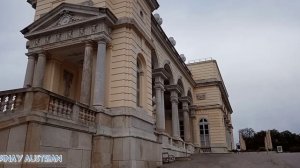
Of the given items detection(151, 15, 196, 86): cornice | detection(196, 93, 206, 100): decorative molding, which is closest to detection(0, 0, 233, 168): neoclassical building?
detection(151, 15, 196, 86): cornice

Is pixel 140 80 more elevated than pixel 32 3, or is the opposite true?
pixel 32 3

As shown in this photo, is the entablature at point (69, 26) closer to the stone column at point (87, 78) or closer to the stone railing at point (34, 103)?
the stone column at point (87, 78)

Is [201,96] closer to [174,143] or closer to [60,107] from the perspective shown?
[174,143]

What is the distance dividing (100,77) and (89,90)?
2.84 ft

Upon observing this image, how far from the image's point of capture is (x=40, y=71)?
14484 mm

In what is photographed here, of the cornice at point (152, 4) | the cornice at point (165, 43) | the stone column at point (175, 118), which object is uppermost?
the cornice at point (152, 4)

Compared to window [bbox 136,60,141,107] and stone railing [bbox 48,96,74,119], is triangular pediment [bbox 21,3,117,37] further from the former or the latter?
stone railing [bbox 48,96,74,119]

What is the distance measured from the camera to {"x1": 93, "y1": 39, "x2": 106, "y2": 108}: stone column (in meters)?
12.6

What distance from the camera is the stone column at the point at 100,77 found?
12.6 meters

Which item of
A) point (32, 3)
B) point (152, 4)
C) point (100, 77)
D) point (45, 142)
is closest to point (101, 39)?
point (100, 77)

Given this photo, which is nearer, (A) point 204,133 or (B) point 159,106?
(B) point 159,106

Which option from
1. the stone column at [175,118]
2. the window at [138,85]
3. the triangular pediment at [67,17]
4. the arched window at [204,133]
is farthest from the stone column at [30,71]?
the arched window at [204,133]

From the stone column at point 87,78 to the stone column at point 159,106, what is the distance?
23.9ft

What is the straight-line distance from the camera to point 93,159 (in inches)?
438
